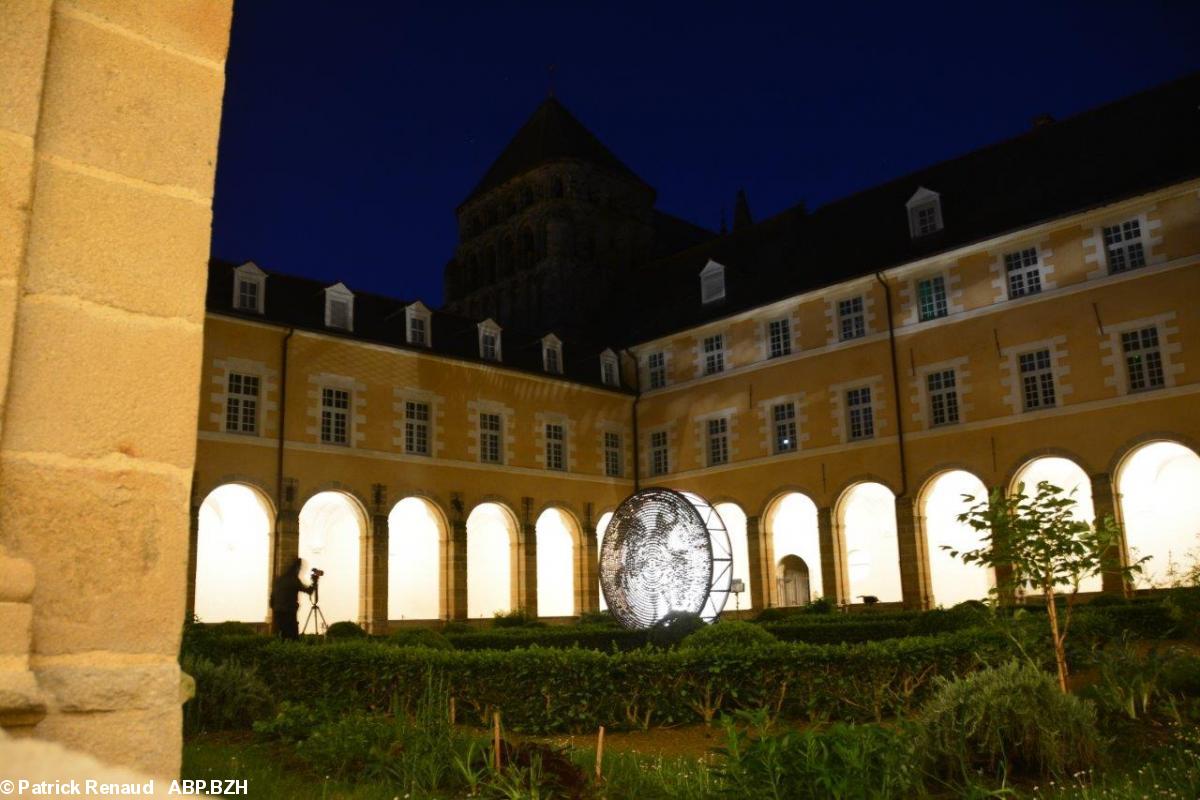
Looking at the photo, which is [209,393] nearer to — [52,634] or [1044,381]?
[1044,381]

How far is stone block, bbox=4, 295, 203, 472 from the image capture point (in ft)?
8.06

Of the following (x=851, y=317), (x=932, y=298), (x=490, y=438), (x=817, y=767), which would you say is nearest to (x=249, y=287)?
(x=490, y=438)

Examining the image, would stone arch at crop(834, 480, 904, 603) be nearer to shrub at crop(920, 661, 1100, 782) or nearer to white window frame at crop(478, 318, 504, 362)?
white window frame at crop(478, 318, 504, 362)

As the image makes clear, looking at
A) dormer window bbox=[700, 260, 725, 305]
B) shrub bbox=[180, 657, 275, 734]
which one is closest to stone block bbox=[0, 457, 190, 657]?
shrub bbox=[180, 657, 275, 734]

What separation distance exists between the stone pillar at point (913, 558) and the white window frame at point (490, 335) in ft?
46.3

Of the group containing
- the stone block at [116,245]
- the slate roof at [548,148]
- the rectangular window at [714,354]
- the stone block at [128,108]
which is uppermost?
the slate roof at [548,148]

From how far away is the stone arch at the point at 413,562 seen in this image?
32988 mm

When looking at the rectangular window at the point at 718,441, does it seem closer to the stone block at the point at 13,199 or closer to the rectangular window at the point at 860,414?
the rectangular window at the point at 860,414

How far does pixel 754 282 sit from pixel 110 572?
33.2 metres

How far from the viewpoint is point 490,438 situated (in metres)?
32.7

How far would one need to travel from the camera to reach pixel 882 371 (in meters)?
29.6

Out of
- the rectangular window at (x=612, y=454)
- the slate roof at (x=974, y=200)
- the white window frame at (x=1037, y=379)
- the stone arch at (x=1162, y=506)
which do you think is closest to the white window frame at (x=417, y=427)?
the rectangular window at (x=612, y=454)

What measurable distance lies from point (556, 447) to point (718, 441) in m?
5.66

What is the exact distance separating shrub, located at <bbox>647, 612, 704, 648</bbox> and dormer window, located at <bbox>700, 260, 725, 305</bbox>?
72.3 feet
